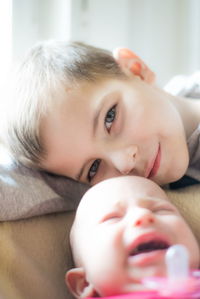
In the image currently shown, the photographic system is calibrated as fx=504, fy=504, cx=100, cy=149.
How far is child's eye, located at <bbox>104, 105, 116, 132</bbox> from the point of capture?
907 millimetres

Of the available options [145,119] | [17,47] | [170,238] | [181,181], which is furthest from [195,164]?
[17,47]

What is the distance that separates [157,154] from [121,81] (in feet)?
0.51

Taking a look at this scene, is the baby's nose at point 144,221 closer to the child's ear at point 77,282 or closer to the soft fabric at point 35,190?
the child's ear at point 77,282

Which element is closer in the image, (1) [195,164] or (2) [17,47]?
(1) [195,164]

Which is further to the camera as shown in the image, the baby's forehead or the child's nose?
the child's nose

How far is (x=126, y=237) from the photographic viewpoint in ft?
2.13

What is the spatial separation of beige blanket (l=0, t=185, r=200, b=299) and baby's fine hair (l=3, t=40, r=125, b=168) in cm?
14

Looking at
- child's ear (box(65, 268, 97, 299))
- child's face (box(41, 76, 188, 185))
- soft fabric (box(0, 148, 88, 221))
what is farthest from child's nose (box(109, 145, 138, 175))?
child's ear (box(65, 268, 97, 299))

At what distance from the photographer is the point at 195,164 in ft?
3.33

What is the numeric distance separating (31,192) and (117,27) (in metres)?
0.99

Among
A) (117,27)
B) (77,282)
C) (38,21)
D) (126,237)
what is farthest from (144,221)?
(117,27)

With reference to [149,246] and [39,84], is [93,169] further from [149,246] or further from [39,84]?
[149,246]

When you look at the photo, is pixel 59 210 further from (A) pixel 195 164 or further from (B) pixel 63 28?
Answer: (B) pixel 63 28

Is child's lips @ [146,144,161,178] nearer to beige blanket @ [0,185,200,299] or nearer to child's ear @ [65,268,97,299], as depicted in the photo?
beige blanket @ [0,185,200,299]
